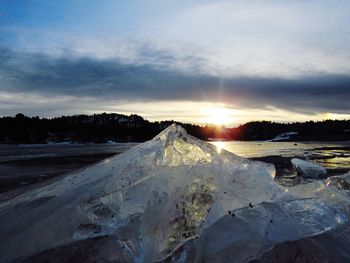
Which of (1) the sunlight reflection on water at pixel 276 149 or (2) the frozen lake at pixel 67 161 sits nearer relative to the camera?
(2) the frozen lake at pixel 67 161

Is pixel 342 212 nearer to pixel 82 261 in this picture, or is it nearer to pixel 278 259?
pixel 278 259

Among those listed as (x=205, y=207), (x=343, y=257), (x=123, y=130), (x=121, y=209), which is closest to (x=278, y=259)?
(x=343, y=257)

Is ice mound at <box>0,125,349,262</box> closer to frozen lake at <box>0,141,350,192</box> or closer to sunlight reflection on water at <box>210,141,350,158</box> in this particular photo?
frozen lake at <box>0,141,350,192</box>

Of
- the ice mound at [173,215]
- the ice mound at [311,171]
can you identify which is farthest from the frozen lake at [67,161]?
the ice mound at [173,215]

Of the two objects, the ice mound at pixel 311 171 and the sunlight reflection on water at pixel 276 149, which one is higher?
the ice mound at pixel 311 171

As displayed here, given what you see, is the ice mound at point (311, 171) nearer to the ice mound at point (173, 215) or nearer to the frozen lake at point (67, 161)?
the frozen lake at point (67, 161)

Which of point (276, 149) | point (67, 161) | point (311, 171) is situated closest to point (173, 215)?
point (311, 171)

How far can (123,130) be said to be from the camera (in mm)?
122375

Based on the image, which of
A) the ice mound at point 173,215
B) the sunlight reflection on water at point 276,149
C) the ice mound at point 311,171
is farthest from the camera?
the sunlight reflection on water at point 276,149

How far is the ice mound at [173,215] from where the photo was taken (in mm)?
4512

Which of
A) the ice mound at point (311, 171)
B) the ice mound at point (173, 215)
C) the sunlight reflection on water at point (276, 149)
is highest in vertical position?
the ice mound at point (173, 215)

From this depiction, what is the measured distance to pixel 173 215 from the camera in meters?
4.80

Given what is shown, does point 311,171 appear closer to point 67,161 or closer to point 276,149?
point 67,161

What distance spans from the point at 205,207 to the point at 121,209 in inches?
45.4
